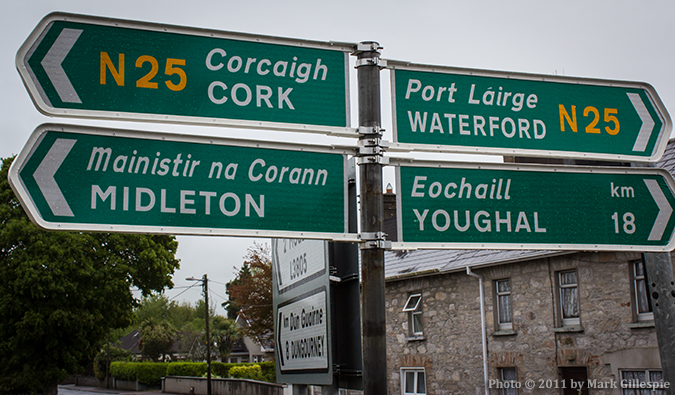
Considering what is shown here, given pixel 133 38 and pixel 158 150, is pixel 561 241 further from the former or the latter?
pixel 133 38

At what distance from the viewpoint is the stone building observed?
1413 cm

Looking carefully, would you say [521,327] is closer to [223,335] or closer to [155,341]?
[223,335]

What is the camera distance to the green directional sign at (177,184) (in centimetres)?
286

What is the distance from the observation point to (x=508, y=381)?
16.8 metres

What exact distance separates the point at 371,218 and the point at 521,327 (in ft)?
48.2

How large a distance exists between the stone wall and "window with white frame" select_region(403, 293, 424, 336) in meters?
0.19

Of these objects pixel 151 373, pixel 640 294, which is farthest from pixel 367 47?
pixel 151 373

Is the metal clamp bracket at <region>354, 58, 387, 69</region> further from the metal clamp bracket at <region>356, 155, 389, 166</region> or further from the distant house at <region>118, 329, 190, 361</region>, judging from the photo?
the distant house at <region>118, 329, 190, 361</region>

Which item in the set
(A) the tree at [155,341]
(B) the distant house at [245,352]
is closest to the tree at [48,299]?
(A) the tree at [155,341]

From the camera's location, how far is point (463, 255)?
1934 centimetres

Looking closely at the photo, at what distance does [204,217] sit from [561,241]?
6.63 ft

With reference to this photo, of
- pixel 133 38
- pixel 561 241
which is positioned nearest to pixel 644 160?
pixel 561 241

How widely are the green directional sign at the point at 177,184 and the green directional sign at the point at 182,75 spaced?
13 centimetres

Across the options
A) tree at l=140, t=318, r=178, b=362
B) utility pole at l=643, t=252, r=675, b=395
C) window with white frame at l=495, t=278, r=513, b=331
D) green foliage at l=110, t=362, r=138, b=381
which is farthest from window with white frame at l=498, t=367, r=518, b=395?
tree at l=140, t=318, r=178, b=362
